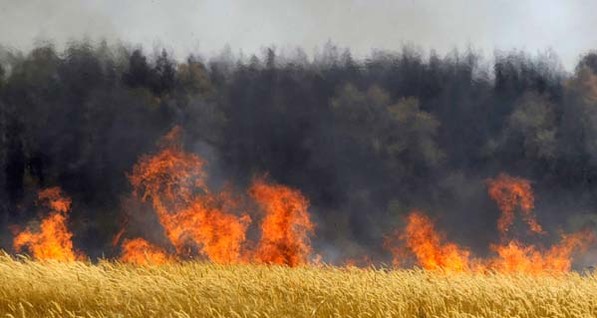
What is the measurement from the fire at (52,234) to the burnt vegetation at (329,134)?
1.82ft

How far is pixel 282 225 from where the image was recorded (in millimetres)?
34781

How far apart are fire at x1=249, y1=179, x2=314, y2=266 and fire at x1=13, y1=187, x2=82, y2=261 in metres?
8.25

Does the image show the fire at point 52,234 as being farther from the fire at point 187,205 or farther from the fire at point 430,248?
the fire at point 430,248

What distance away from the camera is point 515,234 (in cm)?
3569

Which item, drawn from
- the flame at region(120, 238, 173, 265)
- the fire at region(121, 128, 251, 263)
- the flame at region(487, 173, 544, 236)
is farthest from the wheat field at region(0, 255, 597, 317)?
the flame at region(487, 173, 544, 236)

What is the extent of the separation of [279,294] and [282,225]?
19.4 m

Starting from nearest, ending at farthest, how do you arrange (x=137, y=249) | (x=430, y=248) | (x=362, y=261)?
1. (x=137, y=249)
2. (x=430, y=248)
3. (x=362, y=261)

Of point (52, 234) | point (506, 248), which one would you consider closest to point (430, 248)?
point (506, 248)

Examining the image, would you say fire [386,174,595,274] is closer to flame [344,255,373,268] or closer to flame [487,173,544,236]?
flame [487,173,544,236]

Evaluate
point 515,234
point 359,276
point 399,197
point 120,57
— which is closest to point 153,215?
point 120,57

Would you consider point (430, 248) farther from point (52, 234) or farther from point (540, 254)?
point (52, 234)

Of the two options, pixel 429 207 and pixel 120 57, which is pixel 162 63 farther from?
pixel 429 207

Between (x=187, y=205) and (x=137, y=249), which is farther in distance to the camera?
(x=187, y=205)

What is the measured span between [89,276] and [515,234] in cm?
2424
